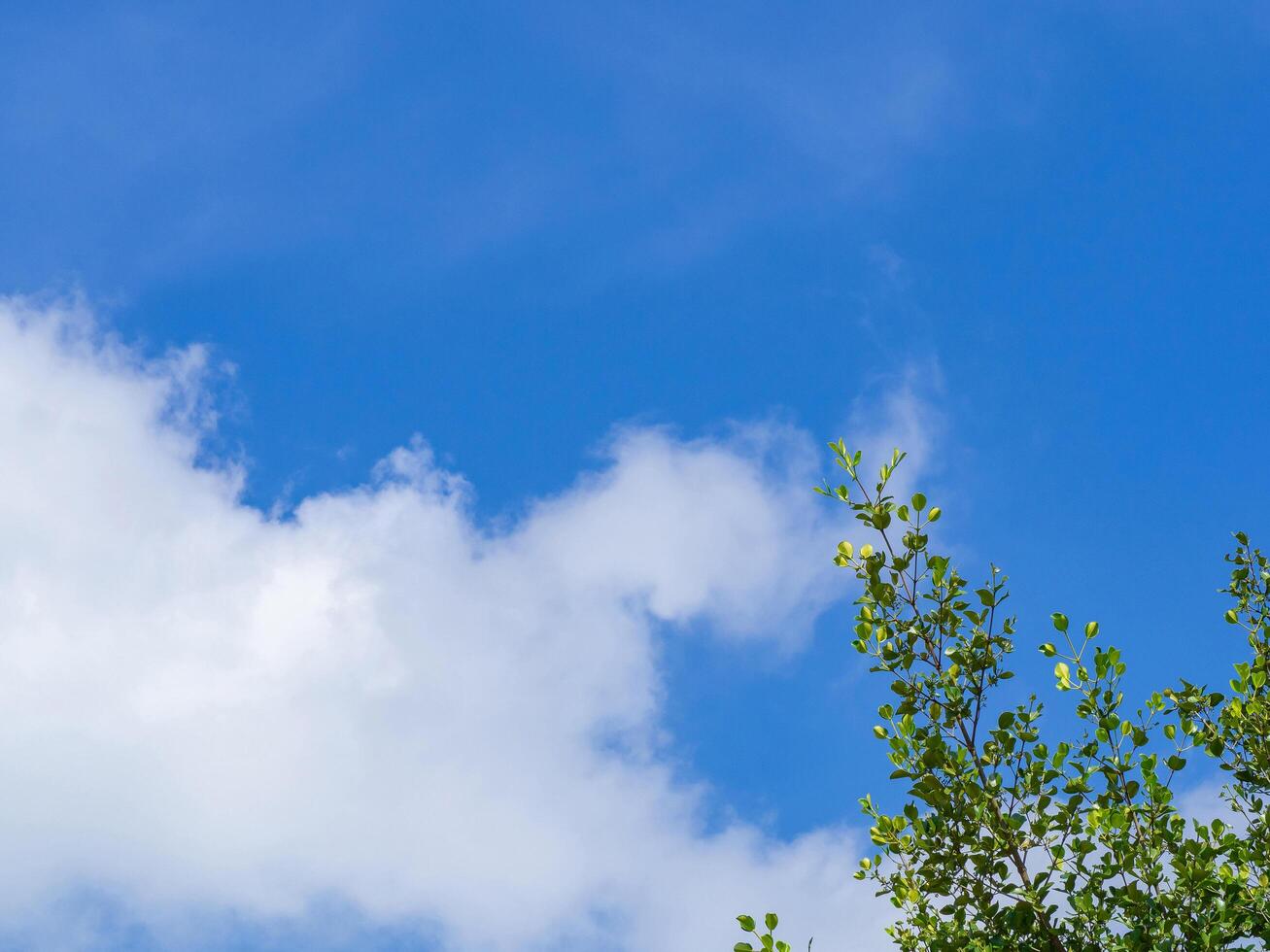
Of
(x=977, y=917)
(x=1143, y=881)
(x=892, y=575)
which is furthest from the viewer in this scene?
(x=892, y=575)

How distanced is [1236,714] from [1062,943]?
269 cm

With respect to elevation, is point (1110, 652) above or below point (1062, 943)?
above

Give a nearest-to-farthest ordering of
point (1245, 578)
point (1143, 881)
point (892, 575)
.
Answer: point (1143, 881), point (892, 575), point (1245, 578)

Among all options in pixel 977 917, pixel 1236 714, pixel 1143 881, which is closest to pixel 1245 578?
pixel 1236 714

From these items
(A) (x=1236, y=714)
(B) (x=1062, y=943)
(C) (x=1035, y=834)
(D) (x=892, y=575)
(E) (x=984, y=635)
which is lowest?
(B) (x=1062, y=943)

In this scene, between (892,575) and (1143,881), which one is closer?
(1143,881)

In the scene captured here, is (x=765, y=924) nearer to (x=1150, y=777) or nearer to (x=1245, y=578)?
(x=1150, y=777)

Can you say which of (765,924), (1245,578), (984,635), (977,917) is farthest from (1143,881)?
(1245,578)

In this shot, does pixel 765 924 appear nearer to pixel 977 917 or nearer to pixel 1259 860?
pixel 977 917

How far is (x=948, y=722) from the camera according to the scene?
10133 millimetres

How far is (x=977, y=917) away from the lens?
977cm

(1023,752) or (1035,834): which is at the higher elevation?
(1023,752)

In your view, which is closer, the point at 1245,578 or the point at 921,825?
the point at 921,825

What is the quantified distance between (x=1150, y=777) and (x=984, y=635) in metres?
1.83
